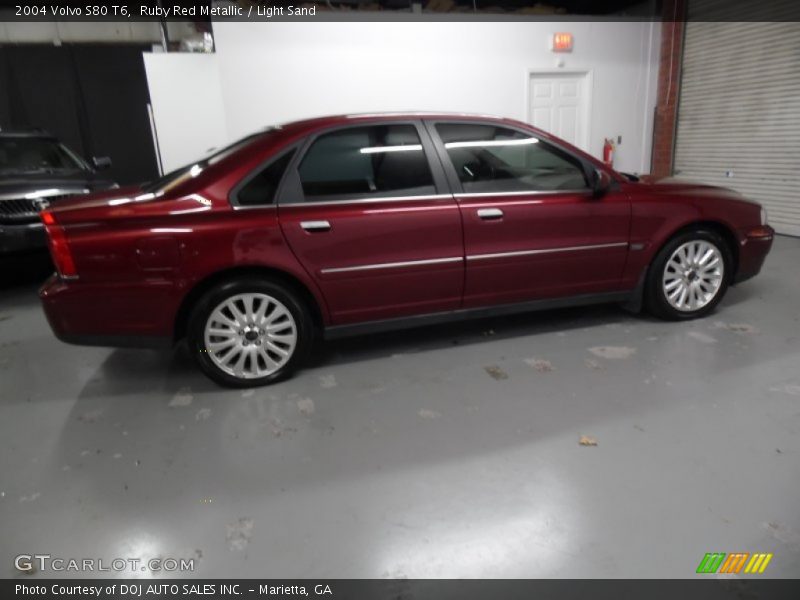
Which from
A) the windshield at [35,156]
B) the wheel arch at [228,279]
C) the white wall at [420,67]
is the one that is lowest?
the wheel arch at [228,279]

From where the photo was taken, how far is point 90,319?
2.50 meters

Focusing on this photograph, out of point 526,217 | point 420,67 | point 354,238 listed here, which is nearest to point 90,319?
point 354,238

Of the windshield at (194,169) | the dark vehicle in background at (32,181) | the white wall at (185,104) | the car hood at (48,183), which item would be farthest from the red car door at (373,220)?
the white wall at (185,104)

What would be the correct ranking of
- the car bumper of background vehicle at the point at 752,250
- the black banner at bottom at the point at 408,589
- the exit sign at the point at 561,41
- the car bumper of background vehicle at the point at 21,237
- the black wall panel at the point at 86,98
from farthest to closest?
the black wall panel at the point at 86,98
the exit sign at the point at 561,41
the car bumper of background vehicle at the point at 21,237
the car bumper of background vehicle at the point at 752,250
the black banner at bottom at the point at 408,589

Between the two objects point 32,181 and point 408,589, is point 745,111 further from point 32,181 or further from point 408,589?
point 32,181

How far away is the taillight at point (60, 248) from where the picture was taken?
7.80 feet

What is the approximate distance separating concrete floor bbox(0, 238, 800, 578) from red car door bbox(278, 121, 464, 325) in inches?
18.6

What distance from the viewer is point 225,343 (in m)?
2.64

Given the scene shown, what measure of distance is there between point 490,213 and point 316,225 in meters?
1.00

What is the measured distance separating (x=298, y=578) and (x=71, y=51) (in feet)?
32.9

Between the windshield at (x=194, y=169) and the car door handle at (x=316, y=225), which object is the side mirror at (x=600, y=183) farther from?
the windshield at (x=194, y=169)

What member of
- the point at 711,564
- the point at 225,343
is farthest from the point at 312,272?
the point at 711,564

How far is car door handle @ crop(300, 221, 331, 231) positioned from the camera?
8.54 feet

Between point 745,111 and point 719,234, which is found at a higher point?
point 745,111
